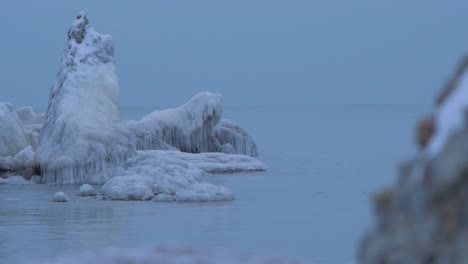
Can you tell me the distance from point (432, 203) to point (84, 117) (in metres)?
27.4

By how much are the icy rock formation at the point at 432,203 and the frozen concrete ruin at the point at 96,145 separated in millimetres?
19692

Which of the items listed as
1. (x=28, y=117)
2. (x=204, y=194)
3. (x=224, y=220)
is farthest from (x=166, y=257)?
(x=28, y=117)

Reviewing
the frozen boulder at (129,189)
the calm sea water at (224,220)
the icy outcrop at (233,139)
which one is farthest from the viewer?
the icy outcrop at (233,139)

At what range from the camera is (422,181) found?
399 cm

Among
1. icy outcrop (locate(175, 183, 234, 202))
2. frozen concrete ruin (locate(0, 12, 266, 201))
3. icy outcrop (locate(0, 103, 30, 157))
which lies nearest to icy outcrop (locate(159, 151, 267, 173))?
frozen concrete ruin (locate(0, 12, 266, 201))

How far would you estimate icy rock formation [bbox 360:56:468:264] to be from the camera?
3.84 meters

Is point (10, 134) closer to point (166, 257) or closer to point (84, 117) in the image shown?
point (84, 117)

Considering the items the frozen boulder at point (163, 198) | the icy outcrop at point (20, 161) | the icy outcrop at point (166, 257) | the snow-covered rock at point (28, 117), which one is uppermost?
the snow-covered rock at point (28, 117)

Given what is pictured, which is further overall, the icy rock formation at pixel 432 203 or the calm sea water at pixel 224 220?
the calm sea water at pixel 224 220

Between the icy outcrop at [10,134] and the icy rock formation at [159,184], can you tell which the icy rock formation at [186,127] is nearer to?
the icy outcrop at [10,134]

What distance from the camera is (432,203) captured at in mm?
3945

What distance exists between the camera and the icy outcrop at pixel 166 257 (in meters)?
4.84

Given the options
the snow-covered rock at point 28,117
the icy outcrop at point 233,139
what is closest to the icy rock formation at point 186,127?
the icy outcrop at point 233,139

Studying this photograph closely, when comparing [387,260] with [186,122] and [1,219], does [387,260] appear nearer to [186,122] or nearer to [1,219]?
[1,219]
